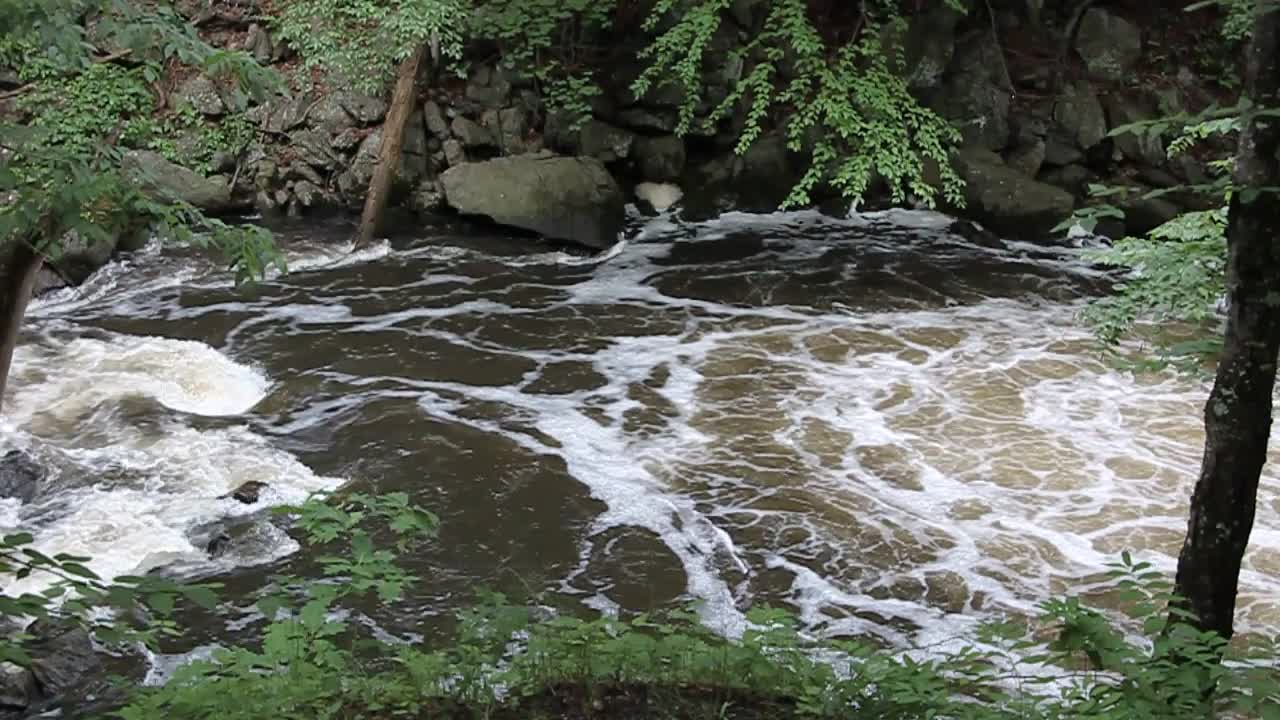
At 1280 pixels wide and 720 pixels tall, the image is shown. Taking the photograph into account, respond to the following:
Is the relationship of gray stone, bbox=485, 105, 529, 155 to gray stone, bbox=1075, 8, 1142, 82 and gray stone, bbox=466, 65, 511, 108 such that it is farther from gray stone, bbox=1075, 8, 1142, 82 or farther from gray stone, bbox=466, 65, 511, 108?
gray stone, bbox=1075, 8, 1142, 82

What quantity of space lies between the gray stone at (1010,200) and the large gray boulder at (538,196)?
4494mm

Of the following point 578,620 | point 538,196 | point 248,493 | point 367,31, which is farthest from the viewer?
point 538,196

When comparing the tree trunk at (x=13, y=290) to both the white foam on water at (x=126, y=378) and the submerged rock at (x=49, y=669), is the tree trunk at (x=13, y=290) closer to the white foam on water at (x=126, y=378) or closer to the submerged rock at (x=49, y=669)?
the submerged rock at (x=49, y=669)

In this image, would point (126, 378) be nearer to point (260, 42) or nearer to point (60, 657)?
point (60, 657)

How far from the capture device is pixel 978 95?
16.4 meters

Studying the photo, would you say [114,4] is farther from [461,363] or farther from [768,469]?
[461,363]

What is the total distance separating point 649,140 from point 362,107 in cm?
353

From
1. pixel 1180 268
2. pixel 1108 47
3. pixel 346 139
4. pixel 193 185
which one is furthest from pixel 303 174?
pixel 1180 268

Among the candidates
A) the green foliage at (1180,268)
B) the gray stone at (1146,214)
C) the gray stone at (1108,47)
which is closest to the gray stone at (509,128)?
the gray stone at (1146,214)

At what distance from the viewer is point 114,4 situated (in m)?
3.53

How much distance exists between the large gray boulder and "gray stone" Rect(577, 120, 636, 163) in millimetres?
749

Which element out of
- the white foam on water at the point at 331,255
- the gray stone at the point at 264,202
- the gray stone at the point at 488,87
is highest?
the gray stone at the point at 488,87

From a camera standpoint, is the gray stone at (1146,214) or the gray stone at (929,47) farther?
the gray stone at (929,47)

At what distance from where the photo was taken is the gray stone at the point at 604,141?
51.2ft
